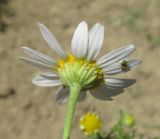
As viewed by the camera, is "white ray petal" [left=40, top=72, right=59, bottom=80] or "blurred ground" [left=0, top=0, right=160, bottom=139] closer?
"white ray petal" [left=40, top=72, right=59, bottom=80]

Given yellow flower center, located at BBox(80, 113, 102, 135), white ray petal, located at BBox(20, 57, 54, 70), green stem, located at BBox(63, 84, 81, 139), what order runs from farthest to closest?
yellow flower center, located at BBox(80, 113, 102, 135) < white ray petal, located at BBox(20, 57, 54, 70) < green stem, located at BBox(63, 84, 81, 139)

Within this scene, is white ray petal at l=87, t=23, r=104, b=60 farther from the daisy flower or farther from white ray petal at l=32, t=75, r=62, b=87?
white ray petal at l=32, t=75, r=62, b=87

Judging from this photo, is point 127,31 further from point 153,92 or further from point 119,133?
point 119,133

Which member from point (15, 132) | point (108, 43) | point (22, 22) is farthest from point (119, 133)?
point (22, 22)

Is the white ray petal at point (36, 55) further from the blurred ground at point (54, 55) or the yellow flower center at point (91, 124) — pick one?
the blurred ground at point (54, 55)

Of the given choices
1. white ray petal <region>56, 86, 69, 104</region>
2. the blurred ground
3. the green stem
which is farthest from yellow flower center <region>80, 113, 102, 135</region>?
the blurred ground

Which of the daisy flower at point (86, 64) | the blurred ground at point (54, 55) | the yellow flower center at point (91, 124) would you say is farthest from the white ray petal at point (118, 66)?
the blurred ground at point (54, 55)
